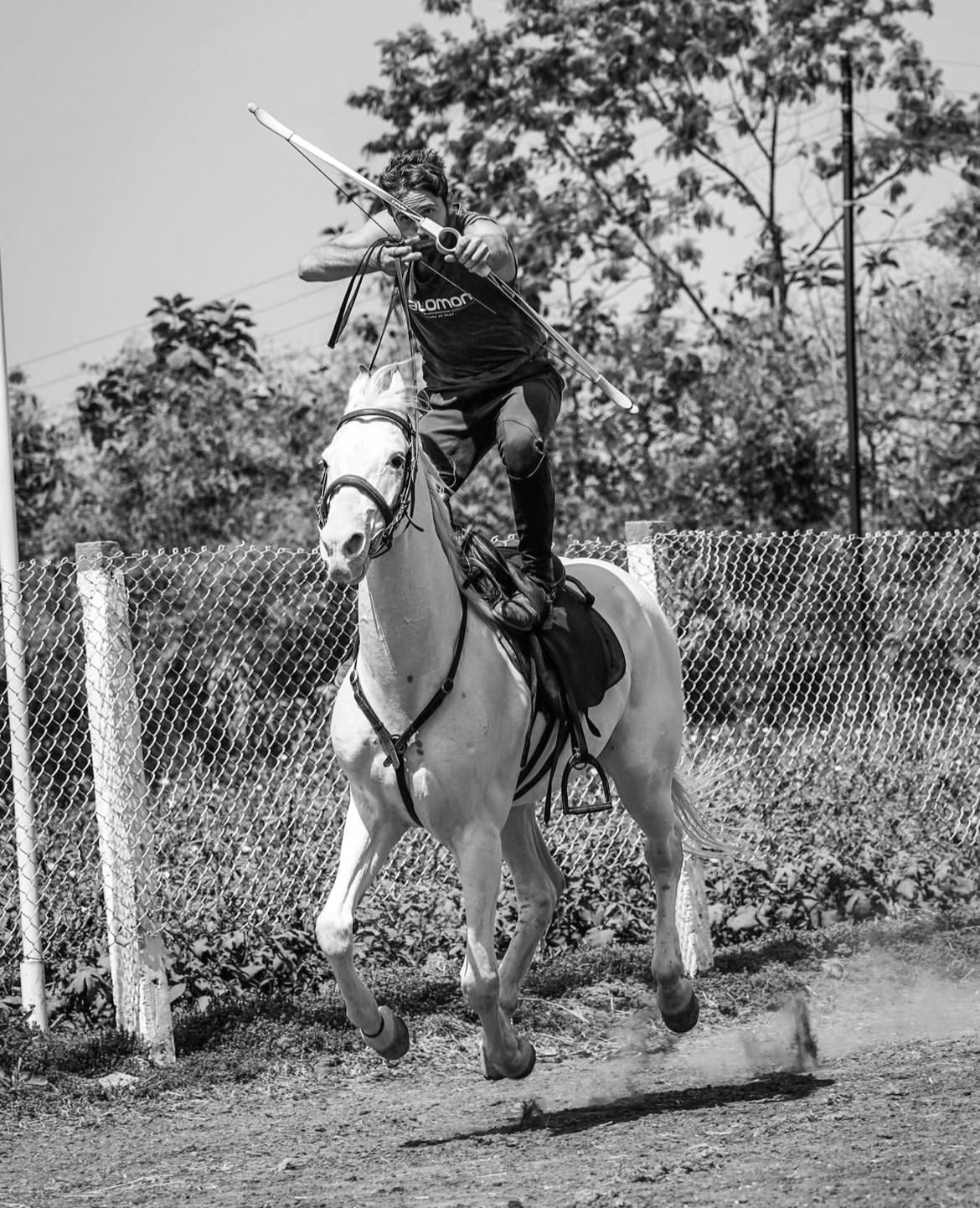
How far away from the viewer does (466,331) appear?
17.8 feet

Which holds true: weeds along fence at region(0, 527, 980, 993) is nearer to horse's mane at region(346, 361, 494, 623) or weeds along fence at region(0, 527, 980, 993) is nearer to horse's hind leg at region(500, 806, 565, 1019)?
horse's hind leg at region(500, 806, 565, 1019)

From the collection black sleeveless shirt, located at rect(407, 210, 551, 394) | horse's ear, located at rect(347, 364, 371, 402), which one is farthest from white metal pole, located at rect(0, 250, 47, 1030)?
horse's ear, located at rect(347, 364, 371, 402)

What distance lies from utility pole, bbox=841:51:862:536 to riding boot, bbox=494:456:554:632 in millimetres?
10098

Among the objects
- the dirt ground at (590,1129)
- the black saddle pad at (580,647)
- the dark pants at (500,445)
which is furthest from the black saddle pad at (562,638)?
the dirt ground at (590,1129)

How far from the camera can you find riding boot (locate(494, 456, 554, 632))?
5.42 meters

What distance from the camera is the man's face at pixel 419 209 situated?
16.9 ft

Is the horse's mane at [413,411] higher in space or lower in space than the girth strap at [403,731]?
higher

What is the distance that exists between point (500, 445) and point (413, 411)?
2.11 feet

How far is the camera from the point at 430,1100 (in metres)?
5.83

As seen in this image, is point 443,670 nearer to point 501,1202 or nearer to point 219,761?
point 501,1202

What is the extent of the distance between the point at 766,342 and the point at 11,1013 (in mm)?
12895

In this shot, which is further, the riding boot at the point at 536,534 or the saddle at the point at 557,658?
the riding boot at the point at 536,534

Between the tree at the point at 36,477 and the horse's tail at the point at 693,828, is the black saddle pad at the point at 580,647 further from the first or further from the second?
the tree at the point at 36,477

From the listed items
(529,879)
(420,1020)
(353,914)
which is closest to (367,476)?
(353,914)
